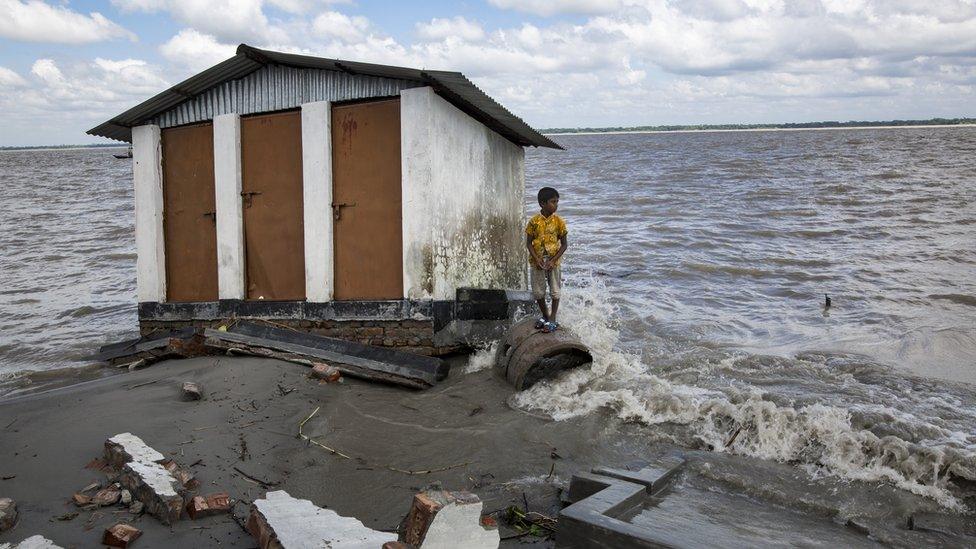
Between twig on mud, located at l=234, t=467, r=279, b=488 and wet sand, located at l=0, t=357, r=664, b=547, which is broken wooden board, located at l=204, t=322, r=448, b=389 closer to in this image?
wet sand, located at l=0, t=357, r=664, b=547

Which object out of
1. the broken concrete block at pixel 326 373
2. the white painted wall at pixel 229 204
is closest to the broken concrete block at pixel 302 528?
the broken concrete block at pixel 326 373

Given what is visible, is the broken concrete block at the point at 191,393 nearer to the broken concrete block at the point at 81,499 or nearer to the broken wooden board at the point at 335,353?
the broken wooden board at the point at 335,353

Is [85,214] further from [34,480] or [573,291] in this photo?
[34,480]

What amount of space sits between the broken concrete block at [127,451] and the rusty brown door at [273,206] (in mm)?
3802

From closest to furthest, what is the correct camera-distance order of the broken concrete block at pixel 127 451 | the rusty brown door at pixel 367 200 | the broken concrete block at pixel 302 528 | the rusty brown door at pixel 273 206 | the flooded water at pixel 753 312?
1. the broken concrete block at pixel 302 528
2. the broken concrete block at pixel 127 451
3. the flooded water at pixel 753 312
4. the rusty brown door at pixel 367 200
5. the rusty brown door at pixel 273 206

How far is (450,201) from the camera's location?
874cm

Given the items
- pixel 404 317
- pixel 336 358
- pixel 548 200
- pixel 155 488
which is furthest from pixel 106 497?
pixel 548 200

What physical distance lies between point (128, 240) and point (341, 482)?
66.9 feet

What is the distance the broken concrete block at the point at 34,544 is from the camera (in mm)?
3930

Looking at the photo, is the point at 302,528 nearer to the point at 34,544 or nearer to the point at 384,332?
the point at 34,544

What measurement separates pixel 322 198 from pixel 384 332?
1.79 metres

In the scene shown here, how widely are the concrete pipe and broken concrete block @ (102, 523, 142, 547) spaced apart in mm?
4072

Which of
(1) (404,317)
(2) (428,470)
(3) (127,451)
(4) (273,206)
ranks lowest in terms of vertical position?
(2) (428,470)

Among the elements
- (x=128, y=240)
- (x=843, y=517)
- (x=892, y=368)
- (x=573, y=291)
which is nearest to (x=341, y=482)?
(x=843, y=517)
